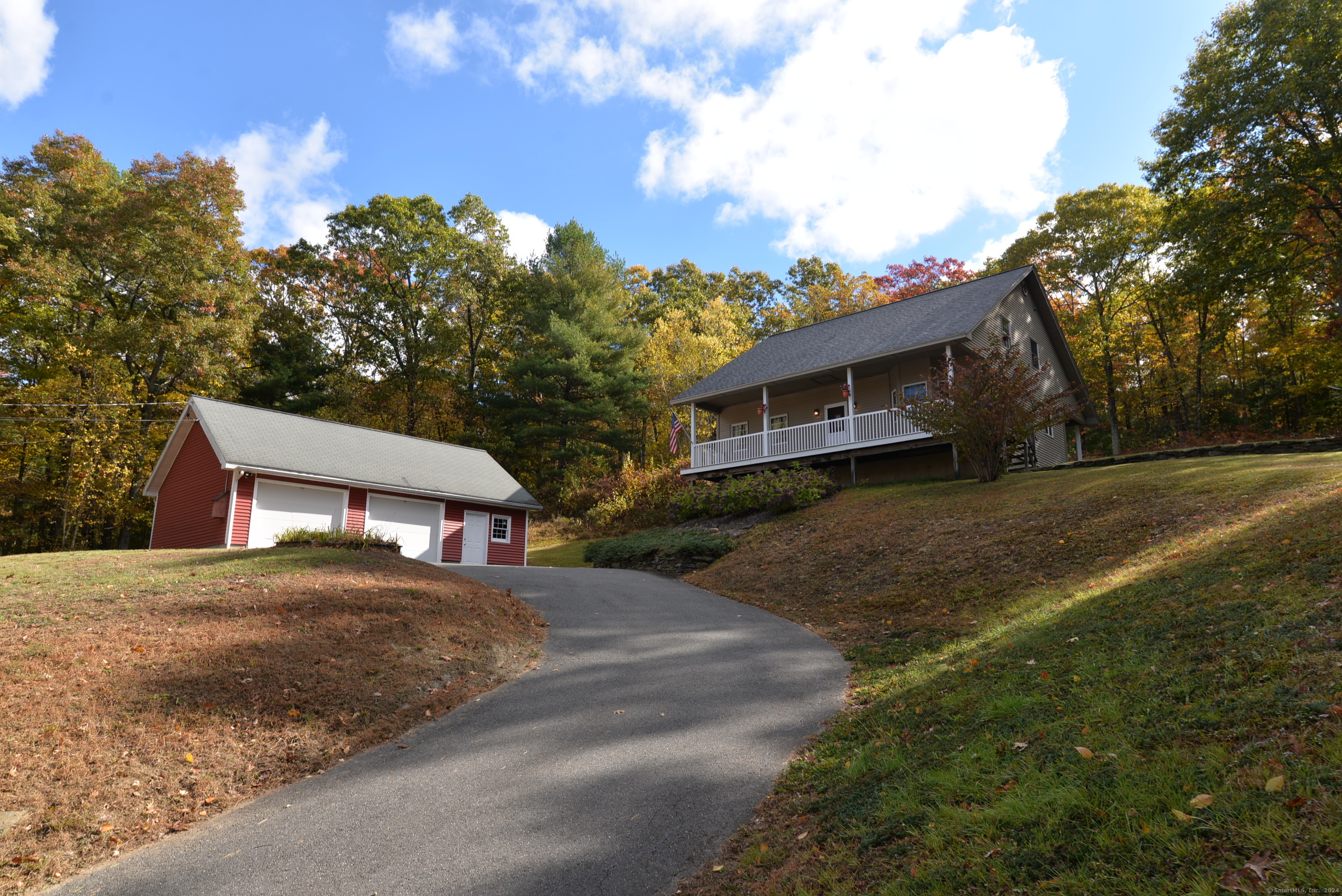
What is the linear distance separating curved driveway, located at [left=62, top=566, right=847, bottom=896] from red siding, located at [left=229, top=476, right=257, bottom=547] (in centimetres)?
1529

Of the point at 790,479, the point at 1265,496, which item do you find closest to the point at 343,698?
the point at 1265,496

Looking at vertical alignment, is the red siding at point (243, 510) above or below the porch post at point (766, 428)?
below

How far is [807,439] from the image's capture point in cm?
2211

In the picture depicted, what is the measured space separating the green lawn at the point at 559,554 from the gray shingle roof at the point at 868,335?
6675mm

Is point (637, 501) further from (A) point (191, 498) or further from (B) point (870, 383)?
(A) point (191, 498)

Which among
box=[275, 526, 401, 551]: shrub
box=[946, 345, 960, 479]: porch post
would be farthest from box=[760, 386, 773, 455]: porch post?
box=[275, 526, 401, 551]: shrub

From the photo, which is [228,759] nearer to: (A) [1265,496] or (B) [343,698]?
(B) [343,698]

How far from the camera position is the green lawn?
23125 millimetres

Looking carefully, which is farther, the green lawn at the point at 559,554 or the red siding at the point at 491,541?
the red siding at the point at 491,541

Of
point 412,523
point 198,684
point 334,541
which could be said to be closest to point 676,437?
point 412,523

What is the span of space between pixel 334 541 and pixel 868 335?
1739 centimetres

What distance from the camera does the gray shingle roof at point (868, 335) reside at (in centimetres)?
2094

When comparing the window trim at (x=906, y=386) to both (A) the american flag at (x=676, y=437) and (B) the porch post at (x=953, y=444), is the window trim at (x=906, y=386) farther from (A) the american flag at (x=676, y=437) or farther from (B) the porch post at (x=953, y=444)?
(A) the american flag at (x=676, y=437)

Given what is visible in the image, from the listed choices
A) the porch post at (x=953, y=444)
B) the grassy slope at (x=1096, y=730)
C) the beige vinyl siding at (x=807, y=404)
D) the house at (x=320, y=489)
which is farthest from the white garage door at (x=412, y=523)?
the grassy slope at (x=1096, y=730)
